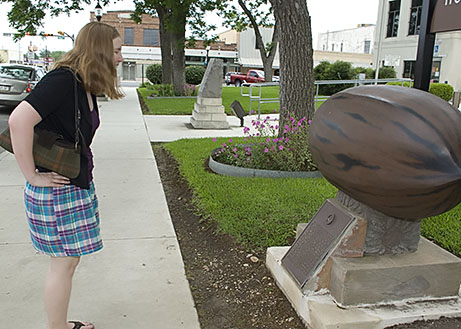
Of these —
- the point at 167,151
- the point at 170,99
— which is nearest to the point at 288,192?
the point at 167,151

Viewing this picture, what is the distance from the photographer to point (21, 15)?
18.2 m

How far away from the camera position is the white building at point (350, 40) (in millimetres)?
66938

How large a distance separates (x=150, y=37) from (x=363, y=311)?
201 feet

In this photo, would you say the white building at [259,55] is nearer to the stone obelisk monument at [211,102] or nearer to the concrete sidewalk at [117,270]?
the stone obelisk monument at [211,102]

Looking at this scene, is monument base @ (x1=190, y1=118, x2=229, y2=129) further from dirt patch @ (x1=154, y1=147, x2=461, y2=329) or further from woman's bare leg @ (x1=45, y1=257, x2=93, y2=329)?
woman's bare leg @ (x1=45, y1=257, x2=93, y2=329)

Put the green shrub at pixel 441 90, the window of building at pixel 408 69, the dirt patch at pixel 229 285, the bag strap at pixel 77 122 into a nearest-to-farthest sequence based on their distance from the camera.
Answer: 1. the bag strap at pixel 77 122
2. the dirt patch at pixel 229 285
3. the green shrub at pixel 441 90
4. the window of building at pixel 408 69

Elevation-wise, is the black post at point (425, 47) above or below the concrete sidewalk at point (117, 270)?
above

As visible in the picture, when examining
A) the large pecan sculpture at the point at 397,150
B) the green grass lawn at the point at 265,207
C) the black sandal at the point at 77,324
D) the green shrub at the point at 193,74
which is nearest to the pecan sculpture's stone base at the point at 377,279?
the large pecan sculpture at the point at 397,150

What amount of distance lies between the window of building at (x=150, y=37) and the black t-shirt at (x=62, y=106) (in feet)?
199

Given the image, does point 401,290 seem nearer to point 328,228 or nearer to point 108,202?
point 328,228

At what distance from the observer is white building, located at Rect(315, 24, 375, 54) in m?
66.9

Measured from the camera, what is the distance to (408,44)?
115 ft

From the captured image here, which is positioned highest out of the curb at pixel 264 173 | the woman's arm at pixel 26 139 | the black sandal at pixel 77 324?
the woman's arm at pixel 26 139

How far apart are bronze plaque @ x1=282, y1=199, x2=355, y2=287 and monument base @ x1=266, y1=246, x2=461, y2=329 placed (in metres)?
0.11
